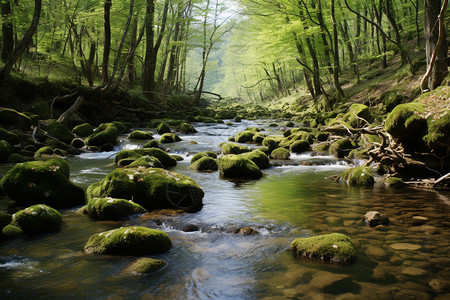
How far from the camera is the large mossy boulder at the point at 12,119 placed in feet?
36.0

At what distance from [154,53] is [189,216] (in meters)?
17.5

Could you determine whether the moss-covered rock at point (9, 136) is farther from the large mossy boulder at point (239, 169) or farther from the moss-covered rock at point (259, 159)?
the moss-covered rock at point (259, 159)

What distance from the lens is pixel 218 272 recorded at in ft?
10.5

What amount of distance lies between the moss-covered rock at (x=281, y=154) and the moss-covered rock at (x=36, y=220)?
7.45 meters

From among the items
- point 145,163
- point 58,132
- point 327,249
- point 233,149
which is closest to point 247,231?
point 327,249

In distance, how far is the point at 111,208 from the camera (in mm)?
4801

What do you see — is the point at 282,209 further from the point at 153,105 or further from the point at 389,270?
the point at 153,105

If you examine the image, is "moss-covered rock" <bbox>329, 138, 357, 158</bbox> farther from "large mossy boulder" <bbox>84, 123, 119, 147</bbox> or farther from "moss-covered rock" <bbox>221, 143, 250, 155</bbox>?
"large mossy boulder" <bbox>84, 123, 119, 147</bbox>

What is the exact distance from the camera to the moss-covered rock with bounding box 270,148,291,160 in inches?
416

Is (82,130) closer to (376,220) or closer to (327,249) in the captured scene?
(376,220)

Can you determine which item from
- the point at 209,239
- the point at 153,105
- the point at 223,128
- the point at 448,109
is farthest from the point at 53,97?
the point at 448,109

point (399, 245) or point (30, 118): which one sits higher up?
point (30, 118)

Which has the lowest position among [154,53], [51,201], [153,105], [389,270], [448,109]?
[389,270]

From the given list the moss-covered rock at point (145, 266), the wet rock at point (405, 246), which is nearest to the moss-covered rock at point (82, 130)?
the moss-covered rock at point (145, 266)
